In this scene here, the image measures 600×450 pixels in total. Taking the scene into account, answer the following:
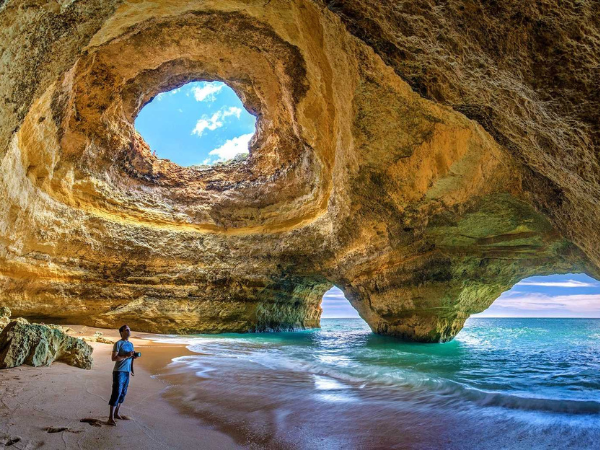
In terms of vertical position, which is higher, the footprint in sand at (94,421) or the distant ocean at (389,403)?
the footprint in sand at (94,421)

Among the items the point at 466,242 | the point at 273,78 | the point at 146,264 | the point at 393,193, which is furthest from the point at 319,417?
the point at 146,264

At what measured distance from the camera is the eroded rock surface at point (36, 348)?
4086 millimetres

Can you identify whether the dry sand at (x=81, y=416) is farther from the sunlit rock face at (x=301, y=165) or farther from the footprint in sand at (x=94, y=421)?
the sunlit rock face at (x=301, y=165)

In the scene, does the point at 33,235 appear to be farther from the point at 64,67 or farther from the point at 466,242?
the point at 466,242

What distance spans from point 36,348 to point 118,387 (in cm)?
241

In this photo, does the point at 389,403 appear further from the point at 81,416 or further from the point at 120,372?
the point at 81,416

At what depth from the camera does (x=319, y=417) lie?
3311 millimetres

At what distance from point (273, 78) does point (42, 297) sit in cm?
935

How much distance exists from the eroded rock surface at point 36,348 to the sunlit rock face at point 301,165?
2.27m

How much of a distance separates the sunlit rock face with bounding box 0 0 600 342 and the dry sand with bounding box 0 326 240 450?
8.64 ft

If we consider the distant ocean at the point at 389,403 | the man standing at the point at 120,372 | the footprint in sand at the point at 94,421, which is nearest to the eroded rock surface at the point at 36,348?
the distant ocean at the point at 389,403

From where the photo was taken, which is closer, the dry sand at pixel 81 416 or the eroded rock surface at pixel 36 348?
the dry sand at pixel 81 416

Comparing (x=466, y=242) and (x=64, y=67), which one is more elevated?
(x=64, y=67)

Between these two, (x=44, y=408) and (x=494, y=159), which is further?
(x=494, y=159)
